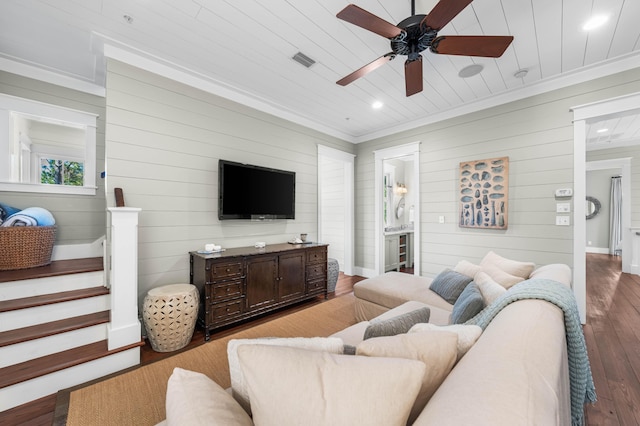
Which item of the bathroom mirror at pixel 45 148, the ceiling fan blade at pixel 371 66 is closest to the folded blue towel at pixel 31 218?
the bathroom mirror at pixel 45 148

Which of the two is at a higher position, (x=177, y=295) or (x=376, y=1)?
(x=376, y=1)

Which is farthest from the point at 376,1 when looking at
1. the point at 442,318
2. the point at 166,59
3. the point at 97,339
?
the point at 97,339


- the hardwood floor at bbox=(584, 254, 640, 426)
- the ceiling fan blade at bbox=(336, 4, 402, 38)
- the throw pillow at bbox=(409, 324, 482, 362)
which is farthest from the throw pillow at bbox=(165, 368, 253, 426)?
the hardwood floor at bbox=(584, 254, 640, 426)

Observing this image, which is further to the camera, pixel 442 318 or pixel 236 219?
pixel 236 219

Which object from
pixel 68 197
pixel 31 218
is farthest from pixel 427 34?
pixel 68 197

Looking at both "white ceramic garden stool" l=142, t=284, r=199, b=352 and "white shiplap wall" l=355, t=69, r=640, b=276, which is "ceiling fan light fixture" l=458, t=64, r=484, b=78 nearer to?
"white shiplap wall" l=355, t=69, r=640, b=276

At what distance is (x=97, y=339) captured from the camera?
222 cm

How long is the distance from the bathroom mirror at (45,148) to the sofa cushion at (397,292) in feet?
11.9

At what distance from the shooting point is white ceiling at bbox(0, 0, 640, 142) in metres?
2.10

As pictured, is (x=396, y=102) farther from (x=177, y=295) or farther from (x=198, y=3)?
(x=177, y=295)

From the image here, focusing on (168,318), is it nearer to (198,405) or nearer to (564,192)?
(198,405)

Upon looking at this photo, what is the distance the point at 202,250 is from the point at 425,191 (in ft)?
11.6

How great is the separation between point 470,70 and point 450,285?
2444 mm

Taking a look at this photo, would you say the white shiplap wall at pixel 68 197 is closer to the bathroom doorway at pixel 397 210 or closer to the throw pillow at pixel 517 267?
the bathroom doorway at pixel 397 210
